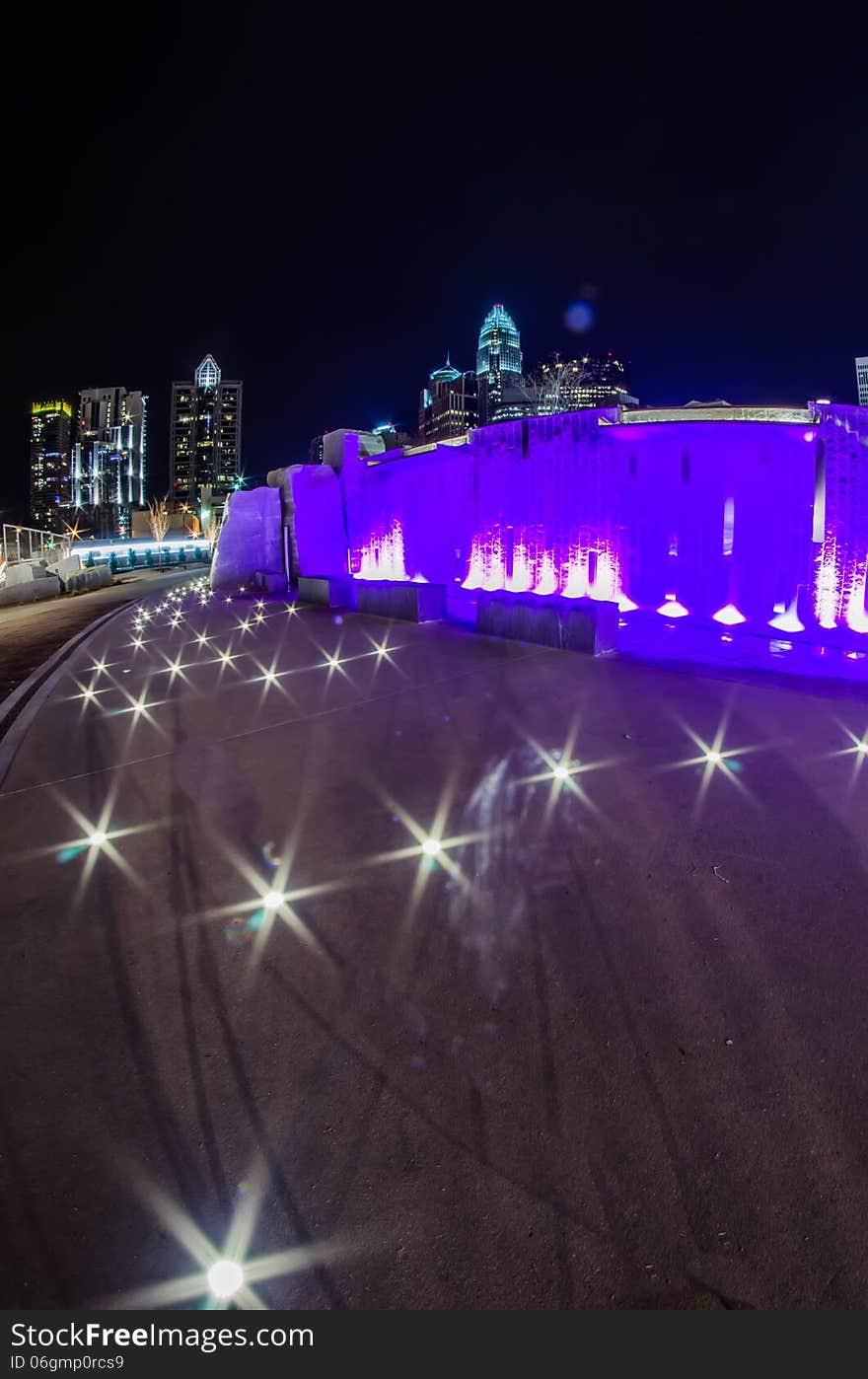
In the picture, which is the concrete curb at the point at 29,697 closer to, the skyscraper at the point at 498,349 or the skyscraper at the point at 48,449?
the skyscraper at the point at 498,349

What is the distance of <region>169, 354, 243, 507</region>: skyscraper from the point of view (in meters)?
140

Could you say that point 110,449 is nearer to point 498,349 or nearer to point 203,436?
point 203,436

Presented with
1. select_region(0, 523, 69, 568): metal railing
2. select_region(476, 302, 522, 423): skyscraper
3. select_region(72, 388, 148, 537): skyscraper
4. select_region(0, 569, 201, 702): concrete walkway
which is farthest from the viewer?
select_region(72, 388, 148, 537): skyscraper

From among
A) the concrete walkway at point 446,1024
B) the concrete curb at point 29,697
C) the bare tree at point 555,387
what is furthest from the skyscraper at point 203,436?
the concrete walkway at point 446,1024

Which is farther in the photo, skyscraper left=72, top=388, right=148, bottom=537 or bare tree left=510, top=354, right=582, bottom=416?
skyscraper left=72, top=388, right=148, bottom=537

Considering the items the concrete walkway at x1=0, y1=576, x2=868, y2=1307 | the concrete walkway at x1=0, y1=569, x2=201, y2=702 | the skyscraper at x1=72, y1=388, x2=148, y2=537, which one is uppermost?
the skyscraper at x1=72, y1=388, x2=148, y2=537

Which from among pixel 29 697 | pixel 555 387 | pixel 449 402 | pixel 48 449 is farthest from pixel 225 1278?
pixel 48 449

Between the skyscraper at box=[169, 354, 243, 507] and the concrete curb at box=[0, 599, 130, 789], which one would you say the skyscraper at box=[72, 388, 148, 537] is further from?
the concrete curb at box=[0, 599, 130, 789]

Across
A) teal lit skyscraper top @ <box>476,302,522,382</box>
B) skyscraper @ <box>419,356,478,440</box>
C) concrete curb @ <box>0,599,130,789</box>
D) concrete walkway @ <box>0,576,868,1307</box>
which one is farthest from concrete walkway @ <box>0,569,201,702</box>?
teal lit skyscraper top @ <box>476,302,522,382</box>

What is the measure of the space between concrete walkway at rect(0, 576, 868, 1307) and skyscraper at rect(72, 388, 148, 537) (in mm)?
142336

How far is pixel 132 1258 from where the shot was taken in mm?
1696

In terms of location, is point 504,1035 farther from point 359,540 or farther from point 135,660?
point 359,540

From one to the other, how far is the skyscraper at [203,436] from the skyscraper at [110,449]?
8.92 metres

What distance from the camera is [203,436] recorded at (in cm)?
14200
